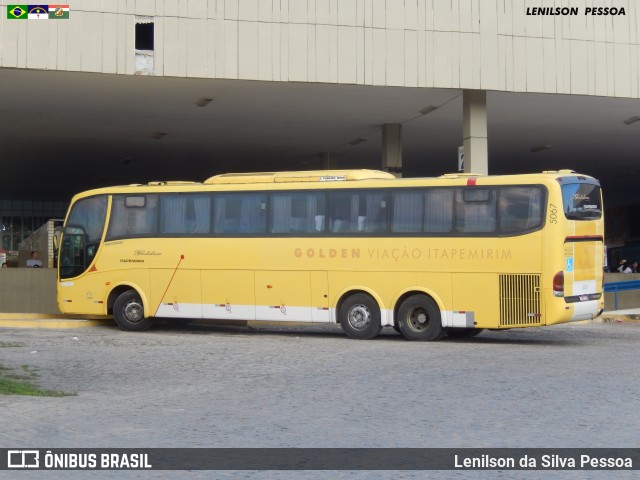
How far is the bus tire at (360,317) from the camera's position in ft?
66.5

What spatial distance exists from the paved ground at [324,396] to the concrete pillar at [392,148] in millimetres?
12347

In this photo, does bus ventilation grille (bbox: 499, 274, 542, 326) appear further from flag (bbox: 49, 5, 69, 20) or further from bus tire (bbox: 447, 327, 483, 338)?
flag (bbox: 49, 5, 69, 20)

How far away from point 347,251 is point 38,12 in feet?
28.9

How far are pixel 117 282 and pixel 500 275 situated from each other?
8982 mm

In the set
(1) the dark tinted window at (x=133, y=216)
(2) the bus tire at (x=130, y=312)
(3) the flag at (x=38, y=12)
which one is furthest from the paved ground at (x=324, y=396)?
(3) the flag at (x=38, y=12)

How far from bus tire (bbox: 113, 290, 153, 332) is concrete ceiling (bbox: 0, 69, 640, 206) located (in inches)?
207

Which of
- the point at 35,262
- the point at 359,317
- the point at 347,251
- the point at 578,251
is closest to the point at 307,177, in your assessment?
the point at 347,251

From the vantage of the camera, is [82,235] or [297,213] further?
[82,235]

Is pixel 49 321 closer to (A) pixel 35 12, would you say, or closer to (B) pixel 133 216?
(B) pixel 133 216

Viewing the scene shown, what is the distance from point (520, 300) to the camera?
18.8 meters

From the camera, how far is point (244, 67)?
23.5m

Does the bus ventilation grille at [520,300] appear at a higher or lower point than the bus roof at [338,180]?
lower

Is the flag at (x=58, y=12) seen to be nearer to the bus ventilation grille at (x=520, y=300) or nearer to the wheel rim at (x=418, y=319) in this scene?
the wheel rim at (x=418, y=319)
